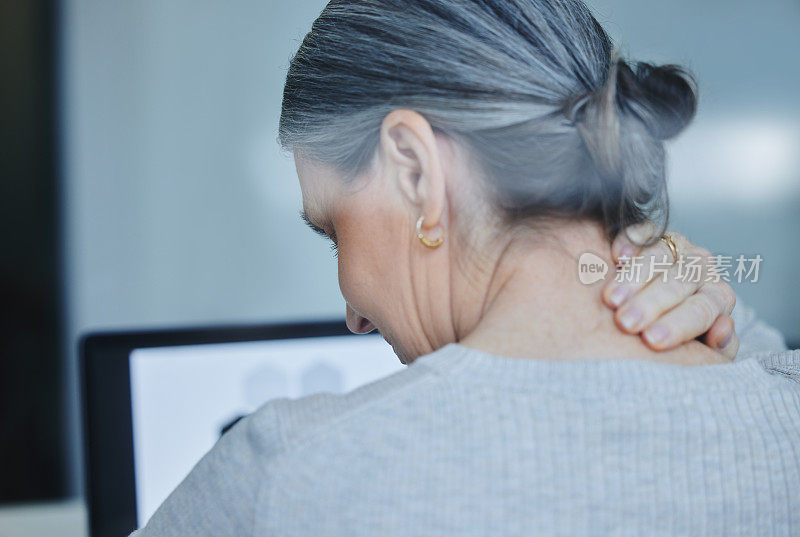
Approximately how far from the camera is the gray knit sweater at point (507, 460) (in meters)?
0.42

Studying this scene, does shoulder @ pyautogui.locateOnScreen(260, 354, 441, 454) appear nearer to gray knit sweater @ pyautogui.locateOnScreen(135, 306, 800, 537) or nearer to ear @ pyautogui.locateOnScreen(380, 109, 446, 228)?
gray knit sweater @ pyautogui.locateOnScreen(135, 306, 800, 537)

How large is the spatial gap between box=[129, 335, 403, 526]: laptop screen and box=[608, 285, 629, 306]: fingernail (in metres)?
0.43

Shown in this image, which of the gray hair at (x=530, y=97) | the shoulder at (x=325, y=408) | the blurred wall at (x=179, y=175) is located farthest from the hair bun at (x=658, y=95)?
the blurred wall at (x=179, y=175)

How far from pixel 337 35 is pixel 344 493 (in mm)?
340

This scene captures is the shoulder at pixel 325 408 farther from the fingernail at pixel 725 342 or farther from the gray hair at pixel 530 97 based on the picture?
the fingernail at pixel 725 342

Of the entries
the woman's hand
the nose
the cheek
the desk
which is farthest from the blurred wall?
the woman's hand

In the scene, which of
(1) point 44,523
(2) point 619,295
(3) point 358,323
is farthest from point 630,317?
(1) point 44,523

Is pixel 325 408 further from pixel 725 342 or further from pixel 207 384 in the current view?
pixel 207 384

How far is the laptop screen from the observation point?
877 mm

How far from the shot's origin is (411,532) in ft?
1.38

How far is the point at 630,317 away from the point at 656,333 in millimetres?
23

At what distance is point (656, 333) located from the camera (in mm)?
496

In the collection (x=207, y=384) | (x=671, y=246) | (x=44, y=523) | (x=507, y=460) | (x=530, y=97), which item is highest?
(x=530, y=97)

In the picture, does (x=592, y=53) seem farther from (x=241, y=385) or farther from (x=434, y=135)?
(x=241, y=385)
